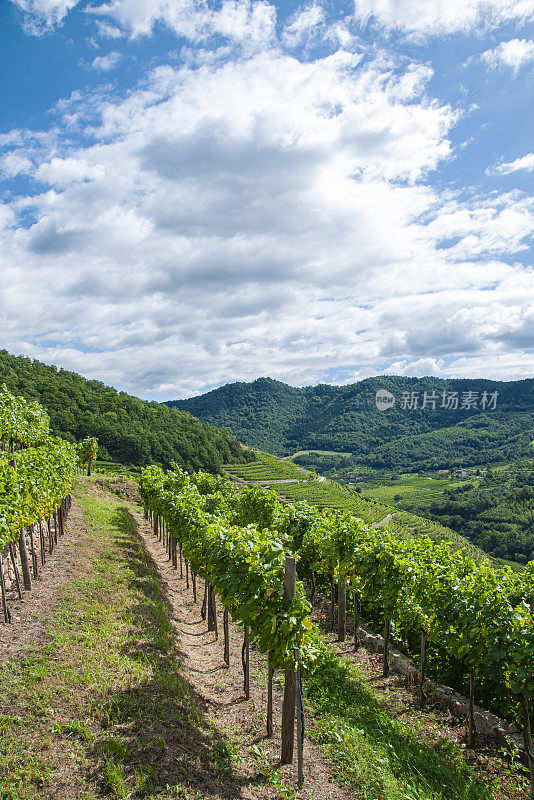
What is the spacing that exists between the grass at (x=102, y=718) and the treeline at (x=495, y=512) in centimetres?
7698

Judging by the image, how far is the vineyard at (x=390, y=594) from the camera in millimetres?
7375

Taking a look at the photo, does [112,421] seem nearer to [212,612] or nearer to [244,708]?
[212,612]

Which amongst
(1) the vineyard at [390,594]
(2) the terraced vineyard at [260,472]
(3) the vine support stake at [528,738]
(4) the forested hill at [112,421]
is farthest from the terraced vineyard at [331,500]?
(3) the vine support stake at [528,738]

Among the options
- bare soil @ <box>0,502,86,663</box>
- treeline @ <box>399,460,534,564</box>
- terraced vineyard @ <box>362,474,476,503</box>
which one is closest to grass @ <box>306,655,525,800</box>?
bare soil @ <box>0,502,86,663</box>

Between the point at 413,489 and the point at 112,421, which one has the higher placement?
the point at 112,421

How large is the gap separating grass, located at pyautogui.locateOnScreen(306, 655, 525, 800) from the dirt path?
0.43m

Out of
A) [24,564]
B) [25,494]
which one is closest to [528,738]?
[24,564]

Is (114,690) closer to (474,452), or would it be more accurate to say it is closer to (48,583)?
(48,583)

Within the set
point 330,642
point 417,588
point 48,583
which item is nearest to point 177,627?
point 48,583

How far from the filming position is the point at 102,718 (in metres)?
7.02

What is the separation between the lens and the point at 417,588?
10648mm

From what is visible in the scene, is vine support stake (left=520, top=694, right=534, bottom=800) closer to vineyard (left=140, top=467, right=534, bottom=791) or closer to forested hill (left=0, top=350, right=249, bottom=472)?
vineyard (left=140, top=467, right=534, bottom=791)

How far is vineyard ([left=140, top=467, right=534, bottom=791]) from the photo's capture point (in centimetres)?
738

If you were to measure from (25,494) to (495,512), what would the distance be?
10827 centimetres
